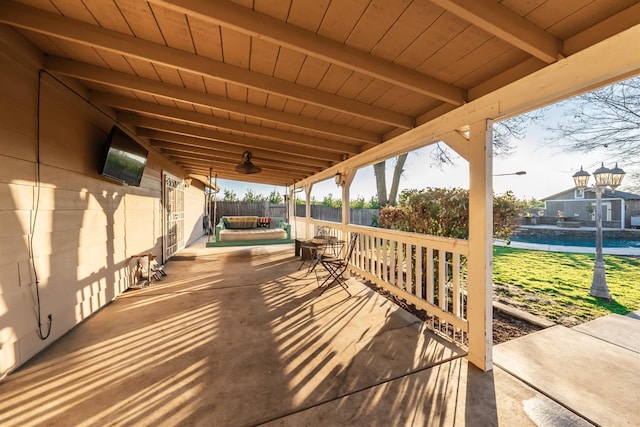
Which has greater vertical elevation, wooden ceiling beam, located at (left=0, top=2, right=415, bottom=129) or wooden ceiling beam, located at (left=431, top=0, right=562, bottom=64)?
wooden ceiling beam, located at (left=0, top=2, right=415, bottom=129)

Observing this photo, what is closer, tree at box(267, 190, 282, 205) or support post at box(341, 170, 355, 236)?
support post at box(341, 170, 355, 236)

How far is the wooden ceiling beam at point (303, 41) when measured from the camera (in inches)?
50.2

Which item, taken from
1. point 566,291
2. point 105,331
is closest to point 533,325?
point 566,291

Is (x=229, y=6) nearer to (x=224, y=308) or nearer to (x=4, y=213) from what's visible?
(x=4, y=213)

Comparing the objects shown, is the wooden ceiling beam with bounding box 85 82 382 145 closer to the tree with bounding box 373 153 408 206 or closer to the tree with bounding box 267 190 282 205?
the tree with bounding box 373 153 408 206

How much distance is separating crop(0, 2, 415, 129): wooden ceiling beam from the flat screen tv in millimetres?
1339

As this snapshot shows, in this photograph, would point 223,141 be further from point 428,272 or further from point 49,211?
point 428,272

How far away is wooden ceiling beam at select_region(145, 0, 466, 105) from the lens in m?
1.27

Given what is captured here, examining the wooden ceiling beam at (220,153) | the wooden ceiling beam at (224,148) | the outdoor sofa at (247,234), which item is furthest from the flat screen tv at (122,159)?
the outdoor sofa at (247,234)

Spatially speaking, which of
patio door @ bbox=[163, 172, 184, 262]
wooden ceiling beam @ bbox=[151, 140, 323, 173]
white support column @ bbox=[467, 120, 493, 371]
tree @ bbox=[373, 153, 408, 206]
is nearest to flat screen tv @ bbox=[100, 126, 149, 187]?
wooden ceiling beam @ bbox=[151, 140, 323, 173]

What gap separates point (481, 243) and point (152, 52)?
114 inches

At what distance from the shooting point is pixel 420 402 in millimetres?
1558

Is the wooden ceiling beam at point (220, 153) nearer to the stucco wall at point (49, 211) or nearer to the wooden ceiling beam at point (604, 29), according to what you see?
the stucco wall at point (49, 211)

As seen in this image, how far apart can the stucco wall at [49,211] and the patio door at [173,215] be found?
7.08 feet
